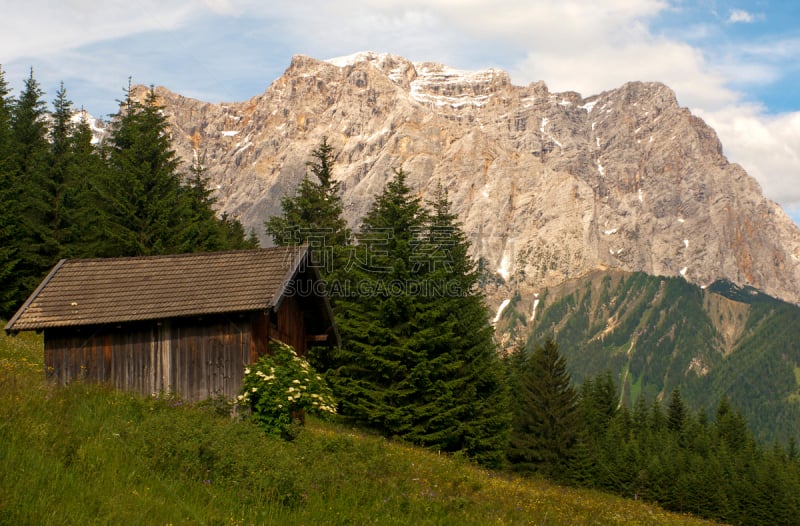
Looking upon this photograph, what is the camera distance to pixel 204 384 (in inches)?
704

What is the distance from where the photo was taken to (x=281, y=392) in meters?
16.5

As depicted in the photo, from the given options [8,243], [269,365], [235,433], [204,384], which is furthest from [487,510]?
[8,243]

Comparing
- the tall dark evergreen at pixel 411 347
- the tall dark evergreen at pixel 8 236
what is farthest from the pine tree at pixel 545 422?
the tall dark evergreen at pixel 8 236

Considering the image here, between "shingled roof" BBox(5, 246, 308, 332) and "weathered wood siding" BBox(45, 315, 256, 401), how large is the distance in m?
0.68

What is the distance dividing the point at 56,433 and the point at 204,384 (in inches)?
298

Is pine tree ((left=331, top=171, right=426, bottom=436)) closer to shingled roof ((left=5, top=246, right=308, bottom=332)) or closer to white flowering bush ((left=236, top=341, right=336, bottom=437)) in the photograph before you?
shingled roof ((left=5, top=246, right=308, bottom=332))

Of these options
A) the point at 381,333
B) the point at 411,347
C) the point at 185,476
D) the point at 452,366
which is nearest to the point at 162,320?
the point at 185,476

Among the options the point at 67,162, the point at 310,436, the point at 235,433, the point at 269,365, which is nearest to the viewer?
the point at 235,433

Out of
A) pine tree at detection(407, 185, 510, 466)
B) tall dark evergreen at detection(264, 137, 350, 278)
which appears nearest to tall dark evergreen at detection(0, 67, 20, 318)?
tall dark evergreen at detection(264, 137, 350, 278)

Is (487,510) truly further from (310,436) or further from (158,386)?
(158,386)

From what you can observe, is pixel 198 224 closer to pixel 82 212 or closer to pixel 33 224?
pixel 82 212

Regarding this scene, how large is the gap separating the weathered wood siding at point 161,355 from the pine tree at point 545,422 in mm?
41321

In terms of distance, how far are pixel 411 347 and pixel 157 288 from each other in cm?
1434

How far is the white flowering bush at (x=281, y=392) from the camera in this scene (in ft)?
53.0
